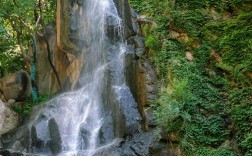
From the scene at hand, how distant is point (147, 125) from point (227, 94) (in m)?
2.74

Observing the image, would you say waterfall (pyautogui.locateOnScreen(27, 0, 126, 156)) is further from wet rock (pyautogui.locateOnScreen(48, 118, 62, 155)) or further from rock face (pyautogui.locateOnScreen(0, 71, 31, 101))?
rock face (pyautogui.locateOnScreen(0, 71, 31, 101))

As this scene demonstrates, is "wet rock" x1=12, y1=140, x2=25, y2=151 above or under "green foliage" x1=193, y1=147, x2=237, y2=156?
under

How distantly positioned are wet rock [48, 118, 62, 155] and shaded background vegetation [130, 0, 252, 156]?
4.15 metres

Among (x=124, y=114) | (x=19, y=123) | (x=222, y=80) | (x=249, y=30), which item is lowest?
(x=19, y=123)

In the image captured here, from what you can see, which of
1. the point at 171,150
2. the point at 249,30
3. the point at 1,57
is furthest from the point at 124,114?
the point at 1,57

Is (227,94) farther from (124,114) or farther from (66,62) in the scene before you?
(66,62)

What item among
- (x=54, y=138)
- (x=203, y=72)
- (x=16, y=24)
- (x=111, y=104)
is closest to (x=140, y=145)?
(x=111, y=104)

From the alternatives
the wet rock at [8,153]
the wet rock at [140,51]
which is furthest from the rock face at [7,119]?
the wet rock at [140,51]

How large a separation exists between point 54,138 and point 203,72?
6.05 m

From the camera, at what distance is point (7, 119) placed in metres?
13.7

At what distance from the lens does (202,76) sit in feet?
35.9

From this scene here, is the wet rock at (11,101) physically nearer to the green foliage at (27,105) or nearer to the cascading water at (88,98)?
the green foliage at (27,105)

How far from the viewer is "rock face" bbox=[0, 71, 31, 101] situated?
1748 cm

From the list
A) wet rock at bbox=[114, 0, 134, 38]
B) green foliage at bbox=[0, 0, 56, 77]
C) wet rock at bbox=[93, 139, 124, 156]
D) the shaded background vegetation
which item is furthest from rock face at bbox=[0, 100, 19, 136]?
the shaded background vegetation
